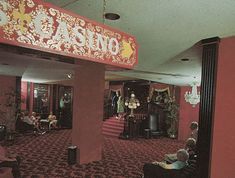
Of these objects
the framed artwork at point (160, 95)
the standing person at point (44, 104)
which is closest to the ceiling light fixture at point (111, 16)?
the framed artwork at point (160, 95)

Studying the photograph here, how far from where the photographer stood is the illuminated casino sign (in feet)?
3.80

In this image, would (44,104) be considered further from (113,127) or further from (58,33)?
(58,33)

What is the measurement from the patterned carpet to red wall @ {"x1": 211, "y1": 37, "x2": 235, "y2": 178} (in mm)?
2374

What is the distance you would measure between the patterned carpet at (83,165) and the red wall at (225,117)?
7.79 ft

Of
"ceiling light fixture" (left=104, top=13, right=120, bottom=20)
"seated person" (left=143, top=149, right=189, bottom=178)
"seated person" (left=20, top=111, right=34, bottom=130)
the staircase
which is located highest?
"ceiling light fixture" (left=104, top=13, right=120, bottom=20)

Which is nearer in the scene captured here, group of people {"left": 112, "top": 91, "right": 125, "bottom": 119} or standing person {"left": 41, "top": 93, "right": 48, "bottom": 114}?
standing person {"left": 41, "top": 93, "right": 48, "bottom": 114}

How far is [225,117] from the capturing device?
275cm

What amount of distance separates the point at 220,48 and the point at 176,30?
0.69 meters

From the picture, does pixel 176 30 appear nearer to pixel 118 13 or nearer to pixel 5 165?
pixel 118 13

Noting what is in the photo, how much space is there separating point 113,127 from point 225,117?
29.2 ft

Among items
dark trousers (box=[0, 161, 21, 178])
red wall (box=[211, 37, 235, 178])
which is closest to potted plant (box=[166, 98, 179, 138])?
red wall (box=[211, 37, 235, 178])

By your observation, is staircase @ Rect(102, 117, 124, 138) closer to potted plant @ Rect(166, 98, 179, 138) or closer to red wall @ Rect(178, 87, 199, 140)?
potted plant @ Rect(166, 98, 179, 138)

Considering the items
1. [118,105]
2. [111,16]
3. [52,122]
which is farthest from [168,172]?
[118,105]

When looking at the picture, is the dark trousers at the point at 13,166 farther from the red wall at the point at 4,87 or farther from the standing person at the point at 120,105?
the standing person at the point at 120,105
